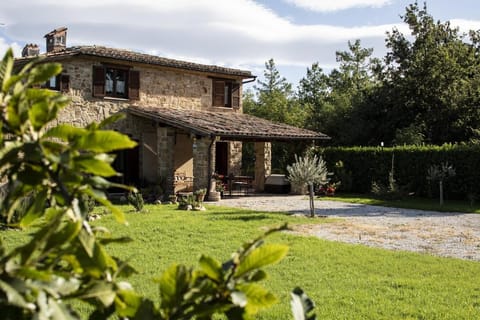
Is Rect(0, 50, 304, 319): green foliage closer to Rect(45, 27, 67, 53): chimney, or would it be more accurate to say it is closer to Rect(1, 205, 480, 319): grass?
Rect(1, 205, 480, 319): grass

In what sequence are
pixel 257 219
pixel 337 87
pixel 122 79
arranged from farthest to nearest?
1. pixel 337 87
2. pixel 122 79
3. pixel 257 219

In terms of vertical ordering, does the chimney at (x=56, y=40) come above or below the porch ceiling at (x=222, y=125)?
above

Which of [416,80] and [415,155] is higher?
[416,80]

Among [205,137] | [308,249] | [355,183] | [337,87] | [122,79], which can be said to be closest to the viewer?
[308,249]

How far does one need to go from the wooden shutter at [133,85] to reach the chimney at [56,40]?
356 centimetres

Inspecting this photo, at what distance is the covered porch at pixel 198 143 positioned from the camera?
1897cm

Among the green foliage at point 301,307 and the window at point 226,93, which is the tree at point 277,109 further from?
the green foliage at point 301,307

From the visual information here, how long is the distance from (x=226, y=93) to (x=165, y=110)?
4.19 m

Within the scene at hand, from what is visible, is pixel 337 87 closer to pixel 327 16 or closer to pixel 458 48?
pixel 458 48

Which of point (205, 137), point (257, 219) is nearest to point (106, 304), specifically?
point (257, 219)

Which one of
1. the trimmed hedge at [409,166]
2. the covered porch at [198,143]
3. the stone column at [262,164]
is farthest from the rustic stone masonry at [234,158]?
the trimmed hedge at [409,166]

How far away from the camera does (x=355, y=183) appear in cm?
2311

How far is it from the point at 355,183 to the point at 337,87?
32.7 meters

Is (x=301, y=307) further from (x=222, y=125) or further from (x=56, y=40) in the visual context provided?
(x=56, y=40)
